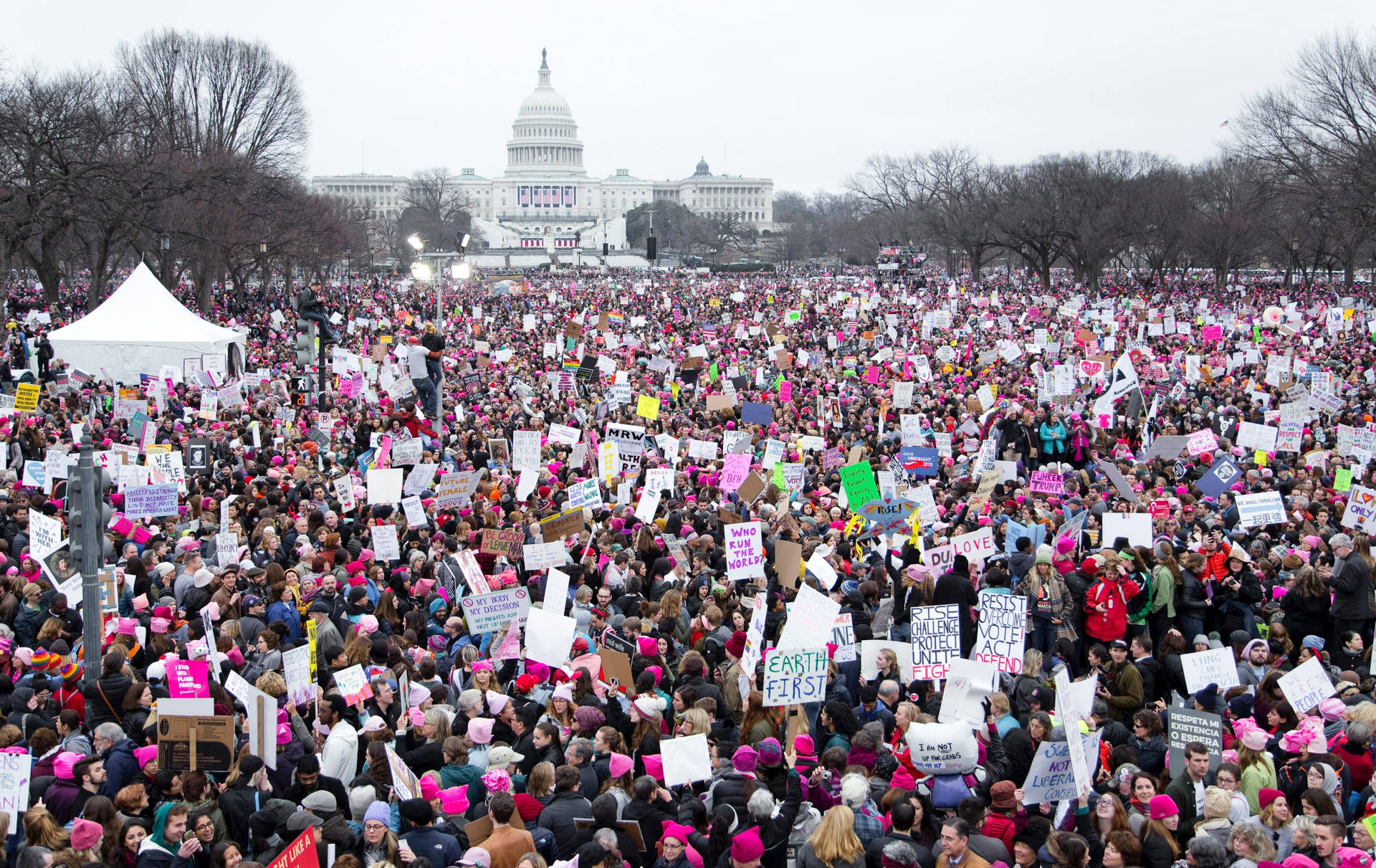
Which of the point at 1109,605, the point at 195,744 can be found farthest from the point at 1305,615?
the point at 195,744

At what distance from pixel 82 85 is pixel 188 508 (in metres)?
28.8

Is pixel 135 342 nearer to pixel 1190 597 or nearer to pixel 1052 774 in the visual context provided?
pixel 1190 597

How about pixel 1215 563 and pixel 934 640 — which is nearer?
pixel 934 640

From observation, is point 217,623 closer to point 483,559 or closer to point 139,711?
point 139,711

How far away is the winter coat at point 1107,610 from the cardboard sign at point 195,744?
6.30 metres

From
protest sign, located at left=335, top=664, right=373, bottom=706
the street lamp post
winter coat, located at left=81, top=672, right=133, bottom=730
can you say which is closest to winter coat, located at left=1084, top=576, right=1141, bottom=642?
protest sign, located at left=335, top=664, right=373, bottom=706

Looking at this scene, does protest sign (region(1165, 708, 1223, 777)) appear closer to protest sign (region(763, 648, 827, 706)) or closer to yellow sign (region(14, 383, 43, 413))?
protest sign (region(763, 648, 827, 706))

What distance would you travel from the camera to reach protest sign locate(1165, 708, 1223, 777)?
6.47 meters

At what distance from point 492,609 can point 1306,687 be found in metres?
5.27

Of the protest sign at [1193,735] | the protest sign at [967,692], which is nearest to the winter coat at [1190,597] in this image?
the protest sign at [967,692]

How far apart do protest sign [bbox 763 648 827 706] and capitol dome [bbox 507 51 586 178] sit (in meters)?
175

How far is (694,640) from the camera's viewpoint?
890cm

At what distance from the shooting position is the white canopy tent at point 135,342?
81.2 feet

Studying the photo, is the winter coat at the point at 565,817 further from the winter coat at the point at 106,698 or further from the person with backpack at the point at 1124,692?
the person with backpack at the point at 1124,692
